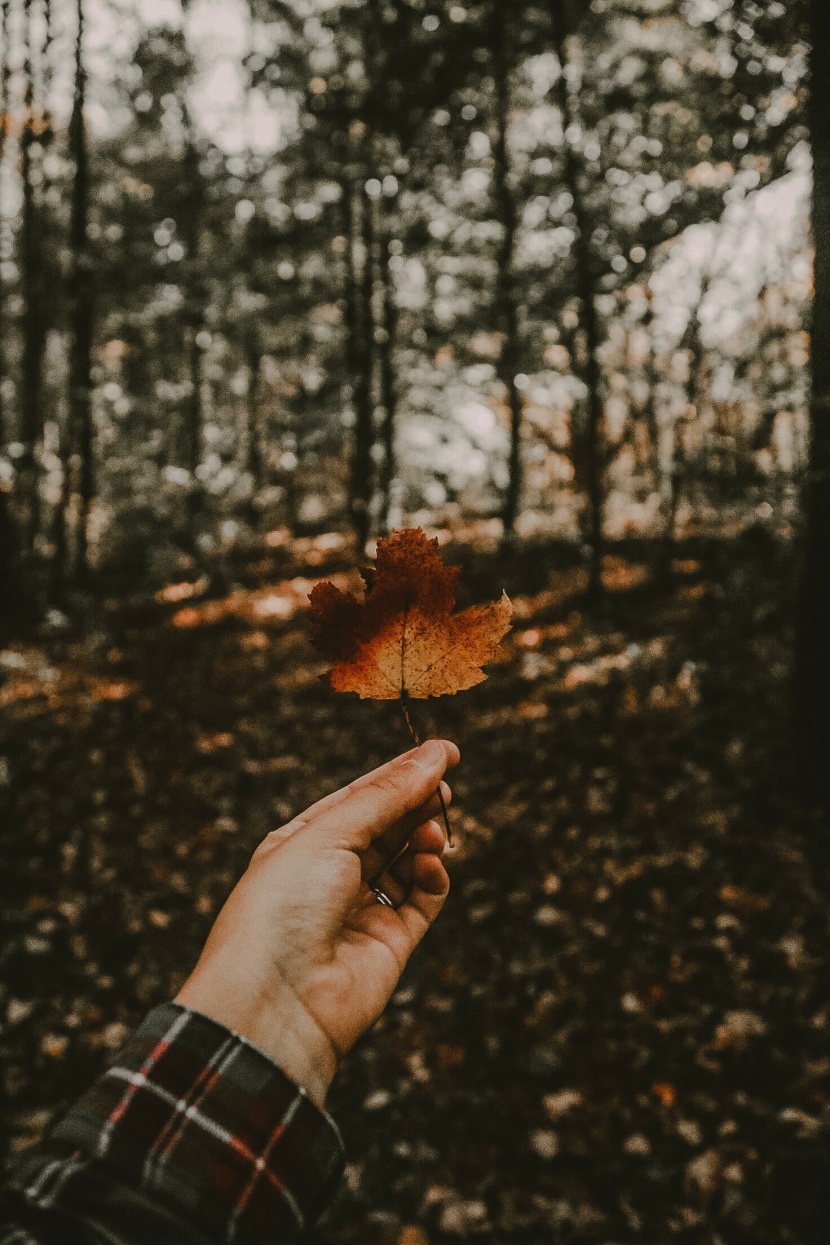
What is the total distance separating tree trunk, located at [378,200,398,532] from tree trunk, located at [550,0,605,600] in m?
4.26

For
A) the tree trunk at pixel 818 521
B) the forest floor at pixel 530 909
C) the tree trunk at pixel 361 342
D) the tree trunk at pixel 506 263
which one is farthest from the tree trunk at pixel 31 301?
the tree trunk at pixel 818 521

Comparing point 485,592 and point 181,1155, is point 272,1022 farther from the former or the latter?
point 485,592

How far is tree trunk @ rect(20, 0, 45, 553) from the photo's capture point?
11.1 m

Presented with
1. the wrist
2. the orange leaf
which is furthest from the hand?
the orange leaf

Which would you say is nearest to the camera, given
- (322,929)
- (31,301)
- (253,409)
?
(322,929)

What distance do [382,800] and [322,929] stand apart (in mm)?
286

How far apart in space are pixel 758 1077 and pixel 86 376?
40.5 ft

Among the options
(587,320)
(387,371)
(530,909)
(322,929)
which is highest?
(387,371)

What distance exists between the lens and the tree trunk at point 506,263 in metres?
11.2

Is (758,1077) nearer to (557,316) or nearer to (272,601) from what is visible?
(272,601)

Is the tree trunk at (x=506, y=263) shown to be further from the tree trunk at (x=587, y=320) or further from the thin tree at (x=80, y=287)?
the thin tree at (x=80, y=287)

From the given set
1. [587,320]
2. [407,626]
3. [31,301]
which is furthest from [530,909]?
[31,301]

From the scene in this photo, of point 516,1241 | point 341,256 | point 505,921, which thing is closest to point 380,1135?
point 516,1241

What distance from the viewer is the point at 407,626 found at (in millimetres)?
1355
